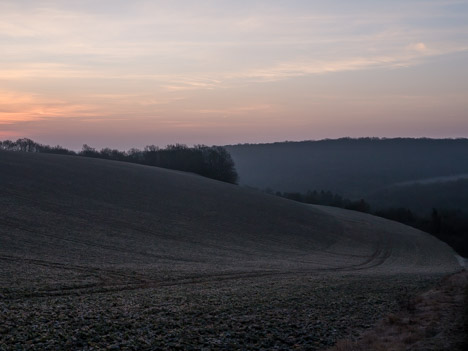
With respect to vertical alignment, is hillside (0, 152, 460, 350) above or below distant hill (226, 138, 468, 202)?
below

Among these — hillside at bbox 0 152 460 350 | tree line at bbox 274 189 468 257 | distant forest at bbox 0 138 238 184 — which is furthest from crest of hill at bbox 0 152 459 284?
distant forest at bbox 0 138 238 184

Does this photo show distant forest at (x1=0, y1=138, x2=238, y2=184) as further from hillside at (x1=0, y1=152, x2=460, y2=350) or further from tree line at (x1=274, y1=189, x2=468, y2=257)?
hillside at (x1=0, y1=152, x2=460, y2=350)

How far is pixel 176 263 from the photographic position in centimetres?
3042

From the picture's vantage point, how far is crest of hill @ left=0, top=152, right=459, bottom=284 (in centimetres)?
3096

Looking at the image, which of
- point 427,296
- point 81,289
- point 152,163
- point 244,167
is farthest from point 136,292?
point 244,167

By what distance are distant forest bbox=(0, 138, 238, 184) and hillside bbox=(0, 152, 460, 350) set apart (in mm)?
38532

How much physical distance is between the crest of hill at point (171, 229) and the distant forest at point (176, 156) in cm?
3226

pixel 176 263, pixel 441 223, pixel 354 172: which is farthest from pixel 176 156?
pixel 176 263

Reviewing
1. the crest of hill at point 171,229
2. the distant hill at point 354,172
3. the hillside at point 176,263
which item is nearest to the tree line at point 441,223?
the crest of hill at point 171,229

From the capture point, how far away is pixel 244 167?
199m

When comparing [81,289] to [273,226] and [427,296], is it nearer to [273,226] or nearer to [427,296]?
[427,296]

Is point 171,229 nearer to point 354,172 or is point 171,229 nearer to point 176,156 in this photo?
point 176,156

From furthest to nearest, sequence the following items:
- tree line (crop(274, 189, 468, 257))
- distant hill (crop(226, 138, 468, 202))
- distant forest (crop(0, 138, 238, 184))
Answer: distant hill (crop(226, 138, 468, 202)) < distant forest (crop(0, 138, 238, 184)) < tree line (crop(274, 189, 468, 257))

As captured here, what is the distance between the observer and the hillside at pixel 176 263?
1585 cm
